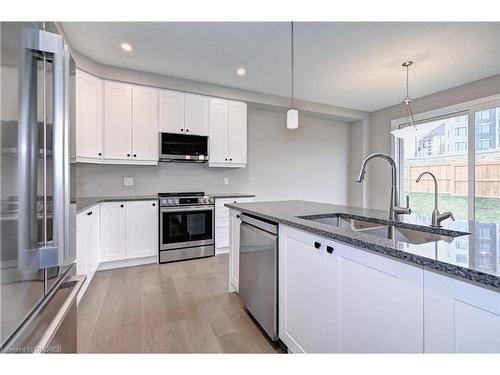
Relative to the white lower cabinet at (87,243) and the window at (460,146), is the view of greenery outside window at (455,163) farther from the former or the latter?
the white lower cabinet at (87,243)

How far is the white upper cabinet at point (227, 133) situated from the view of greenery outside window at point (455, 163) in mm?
2310

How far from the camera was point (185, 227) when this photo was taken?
3402 mm

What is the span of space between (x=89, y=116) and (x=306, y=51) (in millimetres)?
2799

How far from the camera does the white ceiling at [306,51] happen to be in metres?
2.40

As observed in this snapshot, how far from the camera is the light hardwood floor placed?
165 cm

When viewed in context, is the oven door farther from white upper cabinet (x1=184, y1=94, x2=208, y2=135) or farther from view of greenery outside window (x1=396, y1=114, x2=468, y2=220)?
view of greenery outside window (x1=396, y1=114, x2=468, y2=220)

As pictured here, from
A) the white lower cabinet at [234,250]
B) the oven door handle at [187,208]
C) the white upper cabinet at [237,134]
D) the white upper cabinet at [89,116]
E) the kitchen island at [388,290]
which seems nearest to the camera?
the kitchen island at [388,290]

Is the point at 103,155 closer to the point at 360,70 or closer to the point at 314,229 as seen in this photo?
the point at 314,229

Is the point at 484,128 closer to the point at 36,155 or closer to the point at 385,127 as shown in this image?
the point at 385,127

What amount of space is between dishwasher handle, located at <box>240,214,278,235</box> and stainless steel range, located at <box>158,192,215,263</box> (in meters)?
1.54

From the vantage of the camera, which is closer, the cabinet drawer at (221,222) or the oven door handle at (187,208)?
the oven door handle at (187,208)

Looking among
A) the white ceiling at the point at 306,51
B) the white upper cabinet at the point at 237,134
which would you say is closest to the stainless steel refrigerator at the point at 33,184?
the white ceiling at the point at 306,51

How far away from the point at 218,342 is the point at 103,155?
273cm
